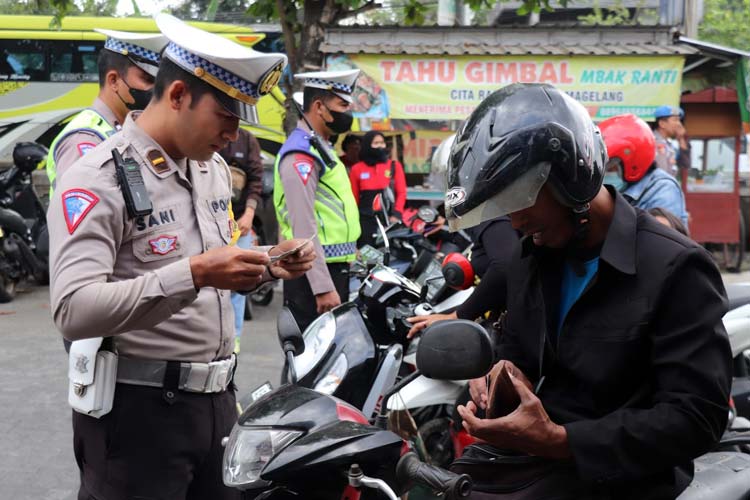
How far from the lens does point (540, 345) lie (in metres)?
2.14

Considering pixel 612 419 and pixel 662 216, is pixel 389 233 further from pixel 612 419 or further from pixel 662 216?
pixel 612 419

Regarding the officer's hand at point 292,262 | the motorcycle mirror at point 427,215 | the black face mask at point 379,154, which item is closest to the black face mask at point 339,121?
the motorcycle mirror at point 427,215

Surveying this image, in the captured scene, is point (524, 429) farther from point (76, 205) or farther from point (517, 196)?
point (76, 205)

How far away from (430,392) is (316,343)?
0.55 meters

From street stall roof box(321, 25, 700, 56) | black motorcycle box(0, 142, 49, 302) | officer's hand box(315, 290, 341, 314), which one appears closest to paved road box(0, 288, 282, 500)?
black motorcycle box(0, 142, 49, 302)

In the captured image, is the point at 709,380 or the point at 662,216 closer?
the point at 709,380

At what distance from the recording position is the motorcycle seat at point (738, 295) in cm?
493

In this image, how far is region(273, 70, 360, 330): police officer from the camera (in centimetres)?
488

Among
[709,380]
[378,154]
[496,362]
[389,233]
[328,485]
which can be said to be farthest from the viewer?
[378,154]

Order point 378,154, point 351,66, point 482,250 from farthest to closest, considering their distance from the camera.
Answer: point 351,66, point 378,154, point 482,250

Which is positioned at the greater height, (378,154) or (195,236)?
(195,236)

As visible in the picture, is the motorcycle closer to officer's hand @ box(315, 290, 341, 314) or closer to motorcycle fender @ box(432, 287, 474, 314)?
motorcycle fender @ box(432, 287, 474, 314)

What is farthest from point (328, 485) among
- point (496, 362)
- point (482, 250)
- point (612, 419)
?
point (482, 250)

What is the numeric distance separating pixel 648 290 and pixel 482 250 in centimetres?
217
